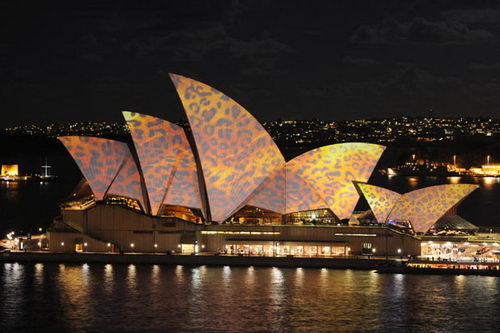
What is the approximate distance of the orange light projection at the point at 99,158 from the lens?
46.1 m

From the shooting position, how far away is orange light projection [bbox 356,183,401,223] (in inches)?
1764

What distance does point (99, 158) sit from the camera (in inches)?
1816

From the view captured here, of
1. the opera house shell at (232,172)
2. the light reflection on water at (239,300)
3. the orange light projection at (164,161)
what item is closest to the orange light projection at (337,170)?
the opera house shell at (232,172)

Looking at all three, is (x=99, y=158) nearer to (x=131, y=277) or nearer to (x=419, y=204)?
(x=131, y=277)

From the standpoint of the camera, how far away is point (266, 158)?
4459 centimetres

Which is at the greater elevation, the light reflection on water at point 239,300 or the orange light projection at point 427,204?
the orange light projection at point 427,204

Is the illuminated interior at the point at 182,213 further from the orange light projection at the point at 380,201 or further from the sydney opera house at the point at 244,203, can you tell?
the orange light projection at the point at 380,201

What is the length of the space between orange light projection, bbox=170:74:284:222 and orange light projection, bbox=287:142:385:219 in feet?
5.09

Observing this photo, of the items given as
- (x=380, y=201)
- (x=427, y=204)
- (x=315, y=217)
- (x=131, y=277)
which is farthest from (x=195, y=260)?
(x=427, y=204)

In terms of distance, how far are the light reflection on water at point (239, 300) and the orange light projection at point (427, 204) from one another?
17.2ft

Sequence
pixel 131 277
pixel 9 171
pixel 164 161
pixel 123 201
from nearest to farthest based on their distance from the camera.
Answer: pixel 131 277 < pixel 164 161 < pixel 123 201 < pixel 9 171

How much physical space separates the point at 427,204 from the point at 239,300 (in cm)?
1507

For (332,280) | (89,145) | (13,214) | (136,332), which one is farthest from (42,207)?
(136,332)

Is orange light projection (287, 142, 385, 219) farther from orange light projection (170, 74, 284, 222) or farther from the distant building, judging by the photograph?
the distant building
